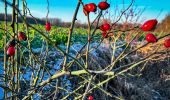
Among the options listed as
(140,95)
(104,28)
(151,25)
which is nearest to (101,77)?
(140,95)

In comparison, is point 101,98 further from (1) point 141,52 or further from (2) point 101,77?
(1) point 141,52

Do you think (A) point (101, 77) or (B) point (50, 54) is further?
(A) point (101, 77)

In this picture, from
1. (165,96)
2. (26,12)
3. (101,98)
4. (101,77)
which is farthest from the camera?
(165,96)

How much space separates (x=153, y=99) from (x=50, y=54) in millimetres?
1856

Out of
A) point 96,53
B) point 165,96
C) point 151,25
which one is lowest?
point 165,96

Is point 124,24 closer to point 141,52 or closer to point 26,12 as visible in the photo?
point 141,52

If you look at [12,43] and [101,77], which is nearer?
[12,43]

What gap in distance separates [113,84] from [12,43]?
3863 mm

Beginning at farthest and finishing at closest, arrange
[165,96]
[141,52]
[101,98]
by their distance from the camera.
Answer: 1. [141,52]
2. [165,96]
3. [101,98]

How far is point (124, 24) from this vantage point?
8.52 metres

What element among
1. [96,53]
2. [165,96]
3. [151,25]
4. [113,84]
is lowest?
[165,96]

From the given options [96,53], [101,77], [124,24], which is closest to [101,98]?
[101,77]

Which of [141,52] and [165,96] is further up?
[141,52]

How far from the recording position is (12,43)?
5.14ft
